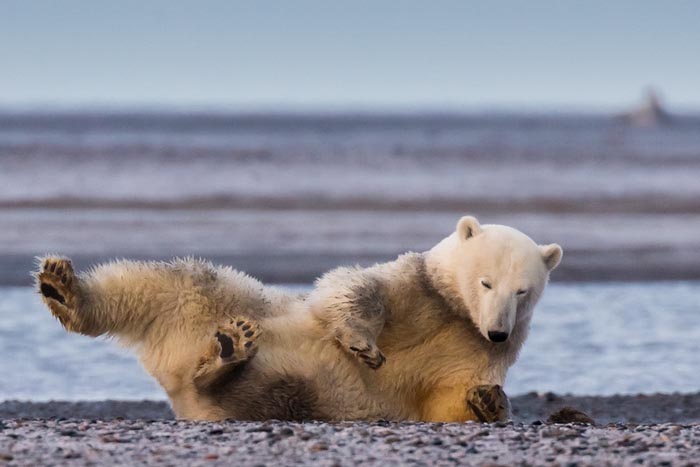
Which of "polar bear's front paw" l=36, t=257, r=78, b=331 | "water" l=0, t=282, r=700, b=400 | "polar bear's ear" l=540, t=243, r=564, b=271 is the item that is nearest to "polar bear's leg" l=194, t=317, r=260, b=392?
"polar bear's front paw" l=36, t=257, r=78, b=331

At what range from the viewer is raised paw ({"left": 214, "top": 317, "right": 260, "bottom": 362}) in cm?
441

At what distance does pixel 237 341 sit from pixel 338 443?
645mm

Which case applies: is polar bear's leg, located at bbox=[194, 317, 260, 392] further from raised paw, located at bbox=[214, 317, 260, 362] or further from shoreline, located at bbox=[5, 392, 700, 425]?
shoreline, located at bbox=[5, 392, 700, 425]

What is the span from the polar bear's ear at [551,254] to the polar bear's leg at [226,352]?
113 cm

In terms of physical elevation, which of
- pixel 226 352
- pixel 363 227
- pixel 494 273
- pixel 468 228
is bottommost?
pixel 226 352

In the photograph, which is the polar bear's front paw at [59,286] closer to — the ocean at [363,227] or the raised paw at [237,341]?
the raised paw at [237,341]

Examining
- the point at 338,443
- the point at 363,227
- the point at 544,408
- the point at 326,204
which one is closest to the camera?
the point at 338,443

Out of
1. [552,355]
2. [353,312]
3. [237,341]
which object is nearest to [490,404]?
[353,312]

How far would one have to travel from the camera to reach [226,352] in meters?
4.41

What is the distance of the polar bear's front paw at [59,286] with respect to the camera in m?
4.46

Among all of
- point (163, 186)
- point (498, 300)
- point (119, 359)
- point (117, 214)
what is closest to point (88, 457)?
point (498, 300)

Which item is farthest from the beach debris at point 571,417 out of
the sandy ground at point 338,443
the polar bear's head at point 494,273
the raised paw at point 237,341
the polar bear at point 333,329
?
the raised paw at point 237,341

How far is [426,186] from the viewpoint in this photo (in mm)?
19766

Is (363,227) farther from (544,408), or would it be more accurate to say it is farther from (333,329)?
(333,329)
